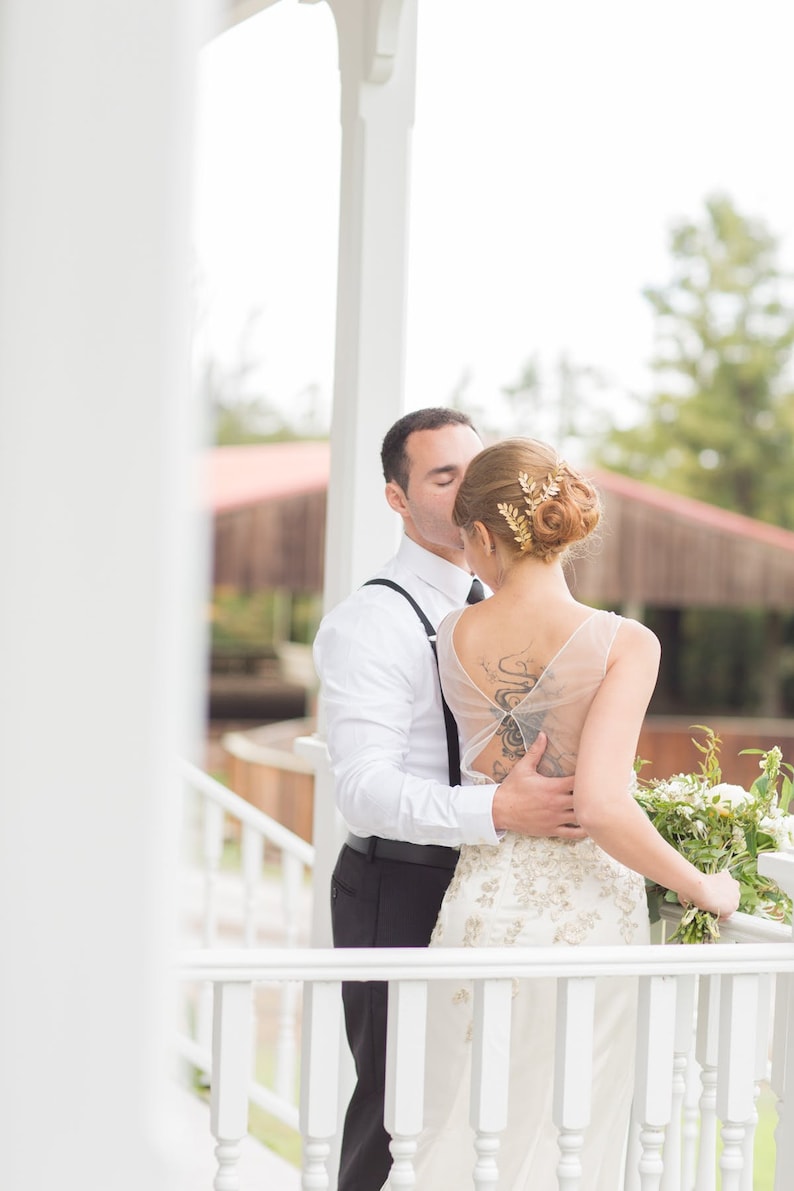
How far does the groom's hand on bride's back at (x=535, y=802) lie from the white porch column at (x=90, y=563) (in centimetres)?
150

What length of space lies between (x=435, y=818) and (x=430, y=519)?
2.61 feet

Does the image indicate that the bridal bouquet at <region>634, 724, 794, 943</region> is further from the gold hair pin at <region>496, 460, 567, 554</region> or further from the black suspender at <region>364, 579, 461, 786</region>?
the gold hair pin at <region>496, 460, 567, 554</region>

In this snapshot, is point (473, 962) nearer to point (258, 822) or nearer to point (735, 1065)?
point (735, 1065)

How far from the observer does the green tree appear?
2622 cm

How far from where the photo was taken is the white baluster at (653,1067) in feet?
8.57

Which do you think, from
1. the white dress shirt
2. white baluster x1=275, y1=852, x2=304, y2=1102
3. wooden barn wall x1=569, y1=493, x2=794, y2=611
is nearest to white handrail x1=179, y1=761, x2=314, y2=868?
white baluster x1=275, y1=852, x2=304, y2=1102

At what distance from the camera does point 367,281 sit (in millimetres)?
3998

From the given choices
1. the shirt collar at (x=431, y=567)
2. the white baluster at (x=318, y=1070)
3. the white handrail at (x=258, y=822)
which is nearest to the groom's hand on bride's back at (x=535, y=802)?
the white baluster at (x=318, y=1070)

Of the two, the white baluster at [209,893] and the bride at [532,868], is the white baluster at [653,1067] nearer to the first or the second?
the bride at [532,868]

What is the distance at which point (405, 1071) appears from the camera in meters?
2.44

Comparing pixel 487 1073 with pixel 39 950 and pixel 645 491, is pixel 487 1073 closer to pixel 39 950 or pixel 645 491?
pixel 39 950

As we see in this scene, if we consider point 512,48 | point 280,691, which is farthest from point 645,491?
point 512,48

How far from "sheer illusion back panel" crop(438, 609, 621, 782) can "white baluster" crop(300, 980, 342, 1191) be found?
27.3 inches

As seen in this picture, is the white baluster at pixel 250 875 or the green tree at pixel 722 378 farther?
the green tree at pixel 722 378
